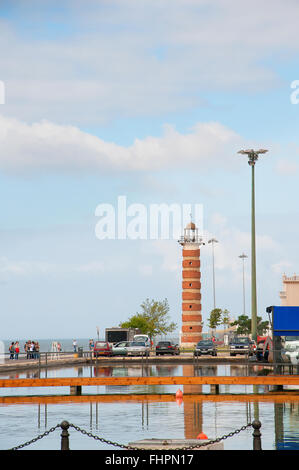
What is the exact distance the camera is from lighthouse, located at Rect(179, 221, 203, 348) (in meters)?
103

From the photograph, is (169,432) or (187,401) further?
(187,401)

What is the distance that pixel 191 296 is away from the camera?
10250 centimetres

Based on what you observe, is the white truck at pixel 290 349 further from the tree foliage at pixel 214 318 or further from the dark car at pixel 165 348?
the tree foliage at pixel 214 318

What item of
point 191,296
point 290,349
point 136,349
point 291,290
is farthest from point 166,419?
point 291,290

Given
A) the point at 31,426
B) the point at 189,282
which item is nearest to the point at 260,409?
the point at 31,426

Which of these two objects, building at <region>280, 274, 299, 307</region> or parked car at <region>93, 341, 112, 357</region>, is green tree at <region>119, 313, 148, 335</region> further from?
parked car at <region>93, 341, 112, 357</region>

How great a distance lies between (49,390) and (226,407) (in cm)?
1119

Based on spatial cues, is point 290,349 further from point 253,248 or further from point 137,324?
point 137,324

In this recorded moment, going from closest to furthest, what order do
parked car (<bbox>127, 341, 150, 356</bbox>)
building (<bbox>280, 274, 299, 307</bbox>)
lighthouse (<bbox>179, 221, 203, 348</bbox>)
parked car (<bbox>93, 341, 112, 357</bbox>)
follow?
1. parked car (<bbox>127, 341, 150, 356</bbox>)
2. parked car (<bbox>93, 341, 112, 357</bbox>)
3. lighthouse (<bbox>179, 221, 203, 348</bbox>)
4. building (<bbox>280, 274, 299, 307</bbox>)

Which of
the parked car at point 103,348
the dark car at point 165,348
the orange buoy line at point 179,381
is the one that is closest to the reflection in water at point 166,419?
the orange buoy line at point 179,381

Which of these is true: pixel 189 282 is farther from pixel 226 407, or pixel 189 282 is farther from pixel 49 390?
pixel 226 407

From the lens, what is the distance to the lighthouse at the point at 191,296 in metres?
103

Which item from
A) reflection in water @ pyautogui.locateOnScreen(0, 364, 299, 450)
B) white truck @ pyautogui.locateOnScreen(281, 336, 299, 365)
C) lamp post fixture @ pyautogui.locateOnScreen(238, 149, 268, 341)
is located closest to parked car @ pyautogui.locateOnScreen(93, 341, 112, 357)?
lamp post fixture @ pyautogui.locateOnScreen(238, 149, 268, 341)
